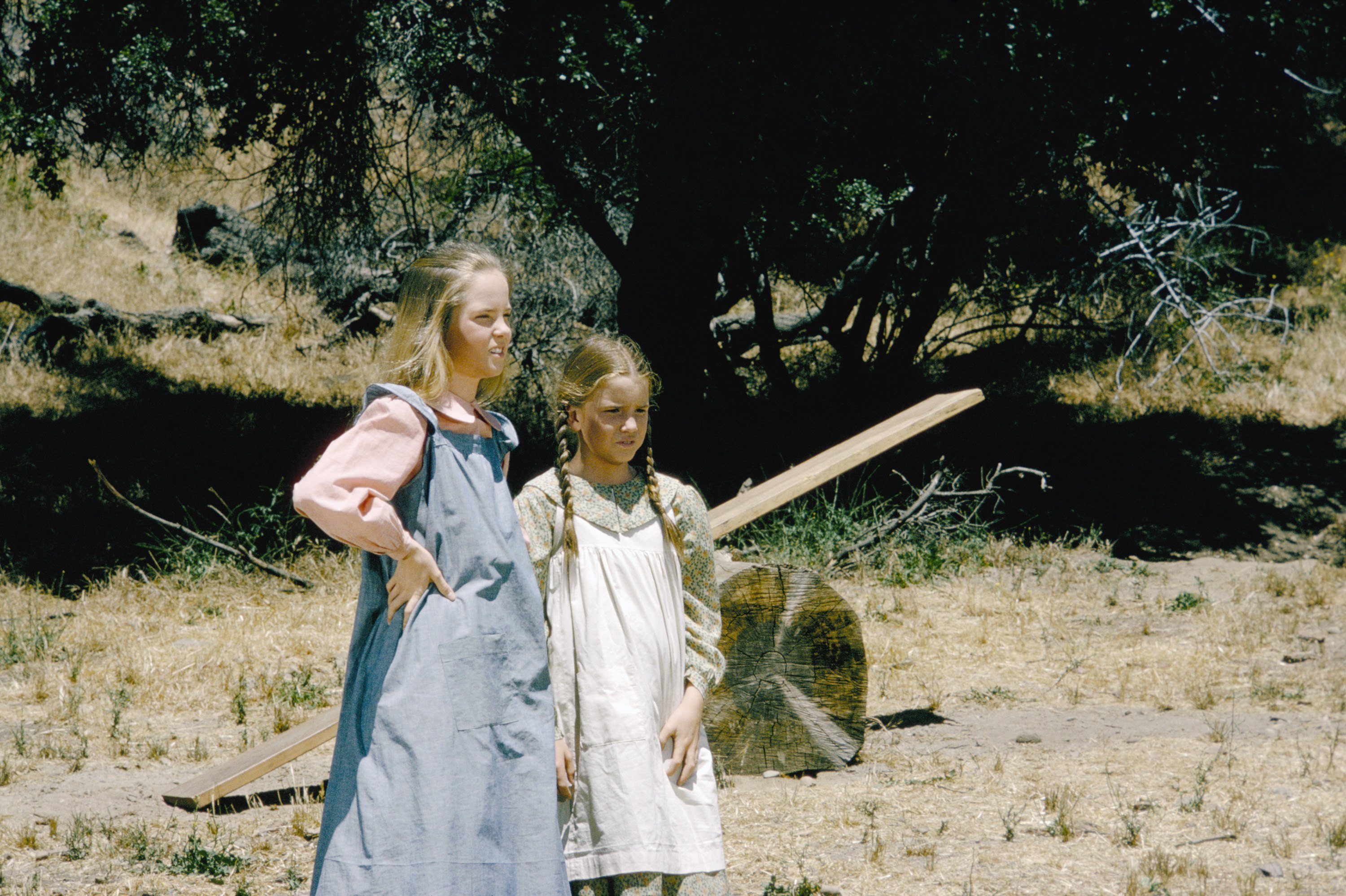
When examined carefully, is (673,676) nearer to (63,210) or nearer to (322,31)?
(322,31)

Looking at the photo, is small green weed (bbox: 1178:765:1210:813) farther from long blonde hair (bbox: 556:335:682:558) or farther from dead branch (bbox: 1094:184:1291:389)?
dead branch (bbox: 1094:184:1291:389)

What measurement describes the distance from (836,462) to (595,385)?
158 cm

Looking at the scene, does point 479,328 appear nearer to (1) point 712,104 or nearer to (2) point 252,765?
(2) point 252,765

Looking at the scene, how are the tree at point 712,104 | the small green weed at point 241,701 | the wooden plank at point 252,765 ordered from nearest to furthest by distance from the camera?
1. the wooden plank at point 252,765
2. the small green weed at point 241,701
3. the tree at point 712,104

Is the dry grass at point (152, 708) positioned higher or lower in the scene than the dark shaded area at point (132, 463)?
lower

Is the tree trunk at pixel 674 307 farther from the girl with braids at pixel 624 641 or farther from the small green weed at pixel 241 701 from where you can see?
the girl with braids at pixel 624 641

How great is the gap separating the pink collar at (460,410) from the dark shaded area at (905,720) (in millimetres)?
3120

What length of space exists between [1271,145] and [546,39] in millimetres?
6253

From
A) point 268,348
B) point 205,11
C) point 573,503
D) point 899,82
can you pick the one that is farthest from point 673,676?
point 268,348

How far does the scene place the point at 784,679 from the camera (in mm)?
4441

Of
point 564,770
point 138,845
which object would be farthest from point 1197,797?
point 138,845

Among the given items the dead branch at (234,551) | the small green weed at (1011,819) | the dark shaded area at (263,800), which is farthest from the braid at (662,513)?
the dead branch at (234,551)

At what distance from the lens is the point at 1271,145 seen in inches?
372

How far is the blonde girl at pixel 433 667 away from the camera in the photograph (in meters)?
1.95
